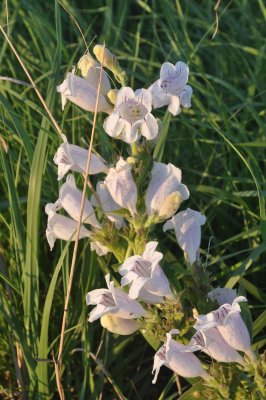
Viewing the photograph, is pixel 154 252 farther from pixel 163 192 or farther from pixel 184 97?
pixel 184 97

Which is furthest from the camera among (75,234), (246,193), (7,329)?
(246,193)

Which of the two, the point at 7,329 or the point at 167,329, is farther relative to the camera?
the point at 7,329

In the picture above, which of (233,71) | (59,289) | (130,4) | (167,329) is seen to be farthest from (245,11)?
(167,329)

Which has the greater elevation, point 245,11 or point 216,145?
point 245,11

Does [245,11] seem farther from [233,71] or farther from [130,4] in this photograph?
[130,4]

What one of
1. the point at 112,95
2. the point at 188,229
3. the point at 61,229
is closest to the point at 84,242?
the point at 61,229

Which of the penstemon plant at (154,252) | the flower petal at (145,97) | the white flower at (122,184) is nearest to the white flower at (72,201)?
the penstemon plant at (154,252)

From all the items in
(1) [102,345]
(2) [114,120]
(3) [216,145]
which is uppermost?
(2) [114,120]

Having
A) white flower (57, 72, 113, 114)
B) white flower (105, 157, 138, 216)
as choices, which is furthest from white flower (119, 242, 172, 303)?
white flower (57, 72, 113, 114)
